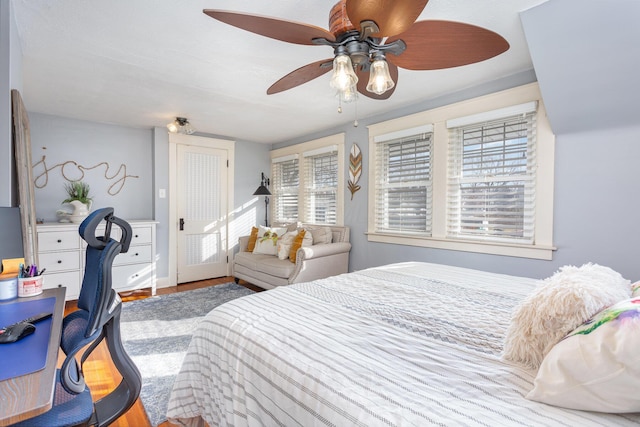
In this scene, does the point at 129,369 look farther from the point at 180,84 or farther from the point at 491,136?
the point at 491,136

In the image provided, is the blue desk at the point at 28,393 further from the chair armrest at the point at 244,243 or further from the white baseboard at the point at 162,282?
the white baseboard at the point at 162,282

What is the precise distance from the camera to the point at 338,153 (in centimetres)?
419

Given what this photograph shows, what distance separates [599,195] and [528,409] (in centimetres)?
220

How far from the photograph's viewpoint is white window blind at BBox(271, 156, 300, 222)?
198 inches

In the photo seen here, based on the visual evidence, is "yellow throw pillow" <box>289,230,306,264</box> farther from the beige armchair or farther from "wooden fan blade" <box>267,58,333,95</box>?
"wooden fan blade" <box>267,58,333,95</box>

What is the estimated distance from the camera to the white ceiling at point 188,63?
175 cm

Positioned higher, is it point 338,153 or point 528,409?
point 338,153

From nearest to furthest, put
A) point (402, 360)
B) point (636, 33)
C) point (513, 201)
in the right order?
point (402, 360) < point (636, 33) < point (513, 201)

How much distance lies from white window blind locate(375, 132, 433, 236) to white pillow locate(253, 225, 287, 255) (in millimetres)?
1417

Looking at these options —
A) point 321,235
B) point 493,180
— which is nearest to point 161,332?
point 321,235

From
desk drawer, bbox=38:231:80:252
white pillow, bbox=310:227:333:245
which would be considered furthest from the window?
desk drawer, bbox=38:231:80:252

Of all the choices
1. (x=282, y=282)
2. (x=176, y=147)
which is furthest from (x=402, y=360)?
(x=176, y=147)

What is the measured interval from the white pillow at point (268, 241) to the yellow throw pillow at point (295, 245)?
1.38 ft

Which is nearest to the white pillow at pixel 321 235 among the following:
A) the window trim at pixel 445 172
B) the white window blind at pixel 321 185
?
the white window blind at pixel 321 185
